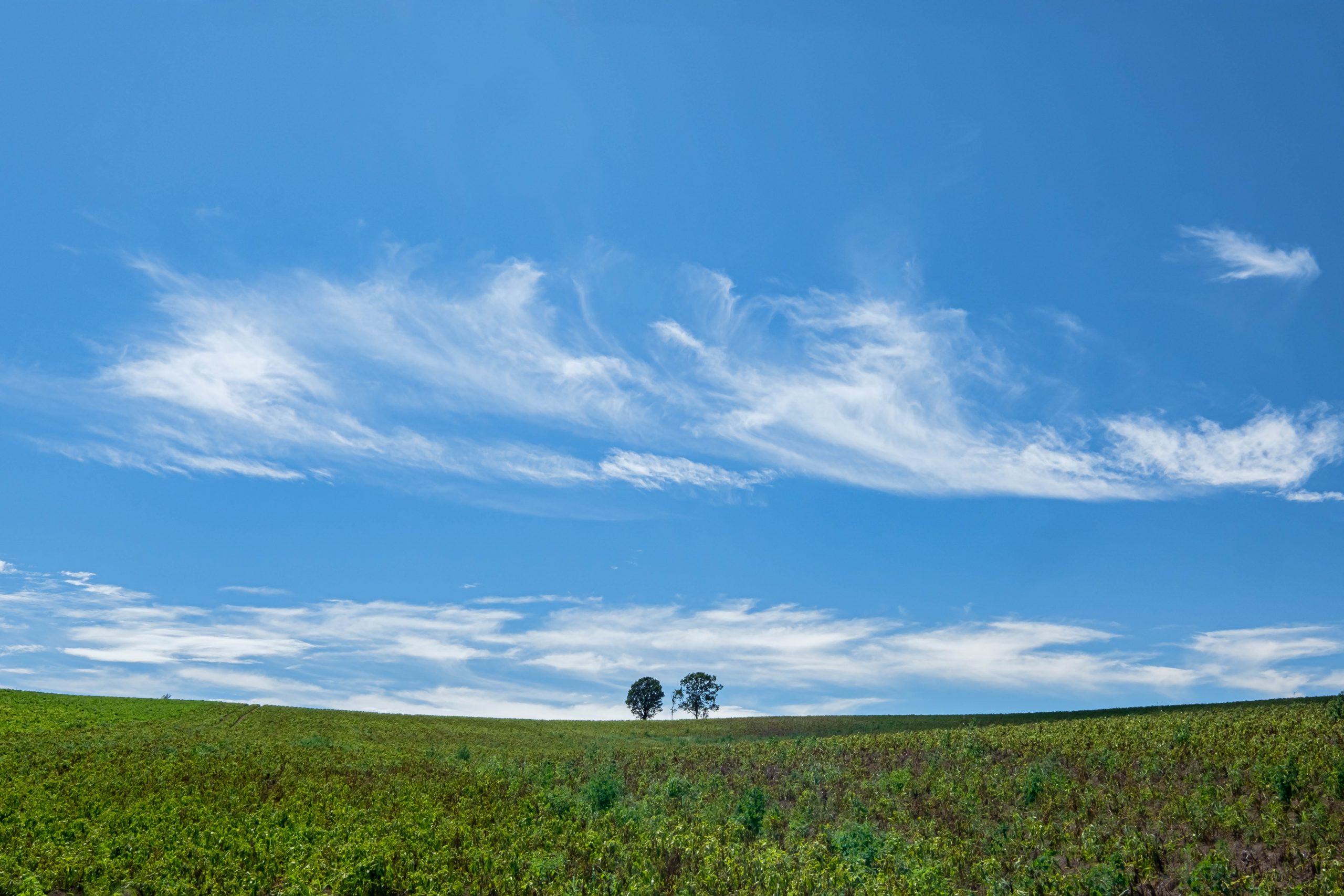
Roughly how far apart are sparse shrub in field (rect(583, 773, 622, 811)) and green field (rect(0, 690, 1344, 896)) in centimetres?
9

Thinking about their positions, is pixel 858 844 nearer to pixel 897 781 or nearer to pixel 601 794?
pixel 897 781

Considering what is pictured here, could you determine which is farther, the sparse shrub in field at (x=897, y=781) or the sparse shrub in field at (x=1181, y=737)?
the sparse shrub in field at (x=1181, y=737)

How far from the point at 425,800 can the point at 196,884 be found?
7.45 meters

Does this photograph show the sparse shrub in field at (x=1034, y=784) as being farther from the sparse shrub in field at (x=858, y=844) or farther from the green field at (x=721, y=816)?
the sparse shrub in field at (x=858, y=844)

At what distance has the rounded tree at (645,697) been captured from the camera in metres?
102

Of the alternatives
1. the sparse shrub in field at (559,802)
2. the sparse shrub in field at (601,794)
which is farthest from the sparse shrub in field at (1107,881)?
the sparse shrub in field at (559,802)

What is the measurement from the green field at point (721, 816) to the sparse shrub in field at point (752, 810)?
0.07 m

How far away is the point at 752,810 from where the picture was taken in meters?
19.4

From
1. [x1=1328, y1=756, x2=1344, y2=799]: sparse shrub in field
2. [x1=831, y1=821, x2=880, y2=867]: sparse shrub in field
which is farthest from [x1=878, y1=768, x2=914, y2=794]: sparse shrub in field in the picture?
[x1=1328, y1=756, x2=1344, y2=799]: sparse shrub in field

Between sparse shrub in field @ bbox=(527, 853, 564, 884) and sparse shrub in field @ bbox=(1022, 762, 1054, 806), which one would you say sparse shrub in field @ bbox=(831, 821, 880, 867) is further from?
sparse shrub in field @ bbox=(527, 853, 564, 884)

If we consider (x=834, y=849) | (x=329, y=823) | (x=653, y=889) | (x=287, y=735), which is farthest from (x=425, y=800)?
(x=287, y=735)

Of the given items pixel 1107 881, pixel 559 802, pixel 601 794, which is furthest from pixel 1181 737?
pixel 559 802

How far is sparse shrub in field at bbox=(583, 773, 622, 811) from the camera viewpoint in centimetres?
2088

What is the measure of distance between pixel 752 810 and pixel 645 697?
8674 cm
